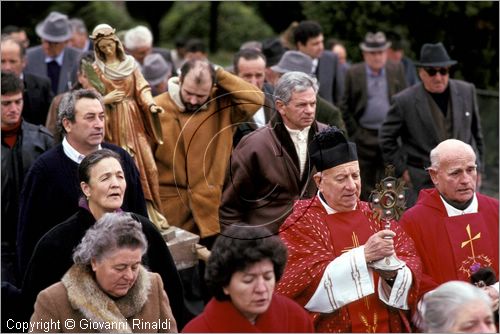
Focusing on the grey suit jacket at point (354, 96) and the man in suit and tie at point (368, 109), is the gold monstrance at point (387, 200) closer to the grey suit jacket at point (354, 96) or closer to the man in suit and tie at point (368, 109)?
the man in suit and tie at point (368, 109)

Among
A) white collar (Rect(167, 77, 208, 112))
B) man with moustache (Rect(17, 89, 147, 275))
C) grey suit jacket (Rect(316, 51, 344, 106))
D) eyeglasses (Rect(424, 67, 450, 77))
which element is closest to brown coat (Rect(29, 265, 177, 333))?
man with moustache (Rect(17, 89, 147, 275))

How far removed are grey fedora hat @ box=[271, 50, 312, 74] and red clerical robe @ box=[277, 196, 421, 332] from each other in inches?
171

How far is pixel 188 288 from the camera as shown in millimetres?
10477

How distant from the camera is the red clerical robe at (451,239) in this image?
8.35 meters

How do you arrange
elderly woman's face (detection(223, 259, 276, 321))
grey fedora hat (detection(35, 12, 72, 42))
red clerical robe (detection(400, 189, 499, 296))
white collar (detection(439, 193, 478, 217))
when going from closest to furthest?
elderly woman's face (detection(223, 259, 276, 321))
red clerical robe (detection(400, 189, 499, 296))
white collar (detection(439, 193, 478, 217))
grey fedora hat (detection(35, 12, 72, 42))

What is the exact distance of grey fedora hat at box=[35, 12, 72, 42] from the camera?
14977 mm

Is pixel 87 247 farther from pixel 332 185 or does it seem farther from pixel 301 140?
pixel 301 140

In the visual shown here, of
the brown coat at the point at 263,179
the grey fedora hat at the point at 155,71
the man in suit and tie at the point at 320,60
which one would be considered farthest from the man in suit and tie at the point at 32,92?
the brown coat at the point at 263,179

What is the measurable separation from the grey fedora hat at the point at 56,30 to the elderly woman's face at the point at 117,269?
837 centimetres

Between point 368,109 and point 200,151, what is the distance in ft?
15.7

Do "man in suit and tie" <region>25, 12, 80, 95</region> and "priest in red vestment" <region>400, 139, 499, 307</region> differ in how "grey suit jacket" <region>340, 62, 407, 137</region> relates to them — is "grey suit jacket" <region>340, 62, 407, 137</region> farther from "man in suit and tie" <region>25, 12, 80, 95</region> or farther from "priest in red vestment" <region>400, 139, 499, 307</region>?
"priest in red vestment" <region>400, 139, 499, 307</region>

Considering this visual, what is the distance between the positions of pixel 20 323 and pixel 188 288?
2.42 meters

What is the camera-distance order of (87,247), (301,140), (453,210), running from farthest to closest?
1. (301,140)
2. (453,210)
3. (87,247)

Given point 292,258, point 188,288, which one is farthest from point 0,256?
point 292,258
